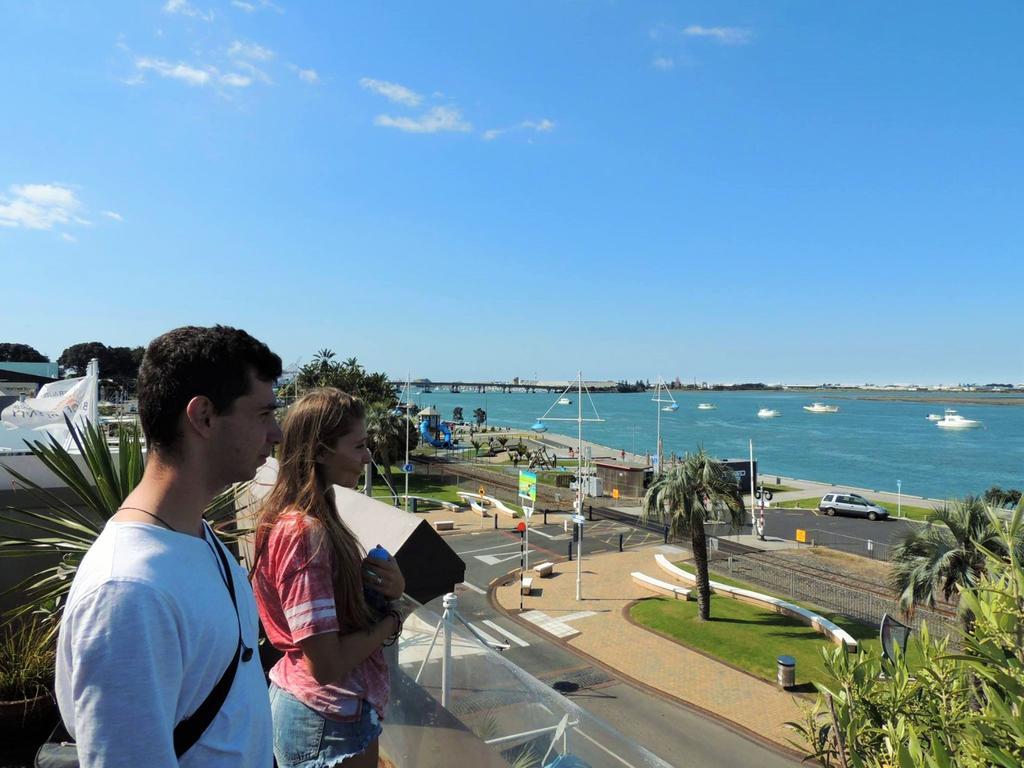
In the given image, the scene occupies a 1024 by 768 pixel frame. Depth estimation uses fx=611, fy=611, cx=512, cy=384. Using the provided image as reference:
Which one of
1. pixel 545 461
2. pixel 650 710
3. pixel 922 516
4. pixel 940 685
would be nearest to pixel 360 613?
pixel 940 685

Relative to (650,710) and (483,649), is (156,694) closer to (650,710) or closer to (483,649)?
(483,649)

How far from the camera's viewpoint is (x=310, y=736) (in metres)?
2.21

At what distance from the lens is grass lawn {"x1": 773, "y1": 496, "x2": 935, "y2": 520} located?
36391 mm

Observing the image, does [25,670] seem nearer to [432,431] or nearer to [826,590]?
[826,590]

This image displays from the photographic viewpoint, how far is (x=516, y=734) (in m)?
2.86

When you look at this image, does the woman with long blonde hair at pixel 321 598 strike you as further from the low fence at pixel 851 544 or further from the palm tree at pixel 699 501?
the low fence at pixel 851 544

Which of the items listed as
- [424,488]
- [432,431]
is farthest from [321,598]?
[432,431]

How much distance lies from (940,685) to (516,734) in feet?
9.91

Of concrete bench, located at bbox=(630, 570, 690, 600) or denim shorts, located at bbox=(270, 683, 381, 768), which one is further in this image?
concrete bench, located at bbox=(630, 570, 690, 600)

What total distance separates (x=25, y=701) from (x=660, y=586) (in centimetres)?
2017

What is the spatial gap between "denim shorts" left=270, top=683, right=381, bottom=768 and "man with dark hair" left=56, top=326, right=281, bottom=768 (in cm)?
77

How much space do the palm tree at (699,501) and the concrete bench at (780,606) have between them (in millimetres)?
2271

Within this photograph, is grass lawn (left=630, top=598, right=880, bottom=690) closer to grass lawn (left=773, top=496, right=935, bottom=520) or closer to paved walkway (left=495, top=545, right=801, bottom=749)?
paved walkway (left=495, top=545, right=801, bottom=749)

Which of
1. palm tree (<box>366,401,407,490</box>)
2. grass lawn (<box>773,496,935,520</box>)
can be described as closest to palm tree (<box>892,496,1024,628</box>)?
grass lawn (<box>773,496,935,520</box>)
